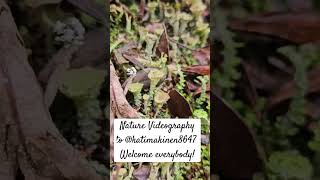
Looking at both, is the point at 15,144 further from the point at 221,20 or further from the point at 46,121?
the point at 221,20

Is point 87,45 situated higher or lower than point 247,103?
higher

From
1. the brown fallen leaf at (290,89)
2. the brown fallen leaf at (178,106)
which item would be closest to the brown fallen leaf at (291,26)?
the brown fallen leaf at (290,89)

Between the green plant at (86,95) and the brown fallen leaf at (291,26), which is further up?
the brown fallen leaf at (291,26)

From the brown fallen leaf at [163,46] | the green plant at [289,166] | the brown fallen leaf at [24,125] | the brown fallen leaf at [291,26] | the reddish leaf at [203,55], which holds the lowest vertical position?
the green plant at [289,166]

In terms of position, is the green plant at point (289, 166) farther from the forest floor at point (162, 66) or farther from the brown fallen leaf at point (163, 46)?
the brown fallen leaf at point (163, 46)

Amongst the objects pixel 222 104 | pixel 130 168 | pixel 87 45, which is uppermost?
pixel 87 45

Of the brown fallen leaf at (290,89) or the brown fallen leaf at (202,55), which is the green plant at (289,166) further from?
the brown fallen leaf at (202,55)

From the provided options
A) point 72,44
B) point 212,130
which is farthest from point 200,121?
point 72,44
